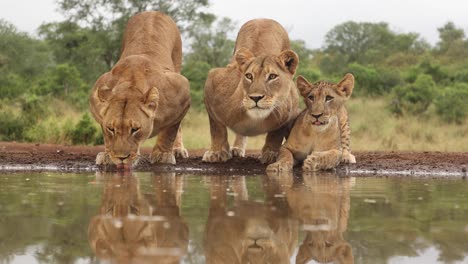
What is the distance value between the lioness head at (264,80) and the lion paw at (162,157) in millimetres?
971

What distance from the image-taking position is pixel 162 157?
7551mm

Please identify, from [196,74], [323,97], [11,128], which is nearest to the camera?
[323,97]

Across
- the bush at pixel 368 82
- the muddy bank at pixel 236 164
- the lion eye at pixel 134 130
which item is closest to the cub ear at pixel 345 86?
the muddy bank at pixel 236 164

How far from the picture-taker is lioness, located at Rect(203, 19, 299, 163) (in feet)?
22.1

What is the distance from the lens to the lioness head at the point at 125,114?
6.12m

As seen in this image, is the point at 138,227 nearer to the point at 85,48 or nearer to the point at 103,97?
the point at 103,97

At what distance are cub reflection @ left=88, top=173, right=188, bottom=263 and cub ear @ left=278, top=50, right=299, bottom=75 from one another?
1.98m

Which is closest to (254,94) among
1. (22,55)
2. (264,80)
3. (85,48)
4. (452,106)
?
(264,80)

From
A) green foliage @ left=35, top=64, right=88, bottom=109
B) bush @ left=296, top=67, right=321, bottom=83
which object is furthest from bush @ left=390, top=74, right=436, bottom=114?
green foliage @ left=35, top=64, right=88, bottom=109

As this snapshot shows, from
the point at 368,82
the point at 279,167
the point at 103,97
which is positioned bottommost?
the point at 279,167

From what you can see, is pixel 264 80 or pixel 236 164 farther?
pixel 236 164

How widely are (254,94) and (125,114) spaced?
40.5 inches

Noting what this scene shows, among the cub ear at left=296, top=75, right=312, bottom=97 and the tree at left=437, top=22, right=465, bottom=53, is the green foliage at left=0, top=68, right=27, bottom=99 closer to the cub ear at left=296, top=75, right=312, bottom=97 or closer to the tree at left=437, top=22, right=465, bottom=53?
the cub ear at left=296, top=75, right=312, bottom=97

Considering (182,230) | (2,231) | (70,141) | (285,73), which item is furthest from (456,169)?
(70,141)
